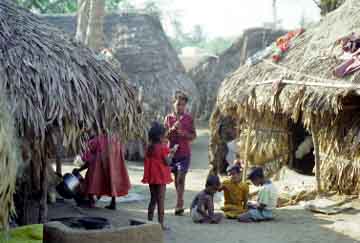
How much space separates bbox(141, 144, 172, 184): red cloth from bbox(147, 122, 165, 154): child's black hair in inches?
1.5

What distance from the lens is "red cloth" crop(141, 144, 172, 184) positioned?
780 cm

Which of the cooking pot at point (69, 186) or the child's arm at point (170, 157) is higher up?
the child's arm at point (170, 157)

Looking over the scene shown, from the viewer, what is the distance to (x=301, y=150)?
1251cm

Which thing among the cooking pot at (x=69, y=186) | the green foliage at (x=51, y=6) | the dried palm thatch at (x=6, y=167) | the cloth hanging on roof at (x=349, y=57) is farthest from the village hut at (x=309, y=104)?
the green foliage at (x=51, y=6)

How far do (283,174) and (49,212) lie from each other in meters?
4.50

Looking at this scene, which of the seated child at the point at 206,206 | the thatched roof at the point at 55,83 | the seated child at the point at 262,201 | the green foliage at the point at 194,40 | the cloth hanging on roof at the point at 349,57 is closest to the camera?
the thatched roof at the point at 55,83

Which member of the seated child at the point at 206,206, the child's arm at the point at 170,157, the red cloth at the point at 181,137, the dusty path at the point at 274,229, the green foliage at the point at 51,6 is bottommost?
the dusty path at the point at 274,229

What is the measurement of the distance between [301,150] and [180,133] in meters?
4.47

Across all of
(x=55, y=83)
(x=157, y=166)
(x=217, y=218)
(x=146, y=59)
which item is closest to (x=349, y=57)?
(x=217, y=218)

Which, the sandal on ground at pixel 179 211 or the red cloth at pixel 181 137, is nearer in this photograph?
the red cloth at pixel 181 137

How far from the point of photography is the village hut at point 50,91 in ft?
20.0

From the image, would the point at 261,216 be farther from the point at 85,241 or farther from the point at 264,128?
the point at 85,241

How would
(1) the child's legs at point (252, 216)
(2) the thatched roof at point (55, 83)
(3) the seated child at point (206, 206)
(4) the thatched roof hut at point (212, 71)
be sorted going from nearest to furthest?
1. (2) the thatched roof at point (55, 83)
2. (3) the seated child at point (206, 206)
3. (1) the child's legs at point (252, 216)
4. (4) the thatched roof hut at point (212, 71)

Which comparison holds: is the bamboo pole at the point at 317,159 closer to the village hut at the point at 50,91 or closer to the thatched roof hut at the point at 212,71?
the village hut at the point at 50,91
